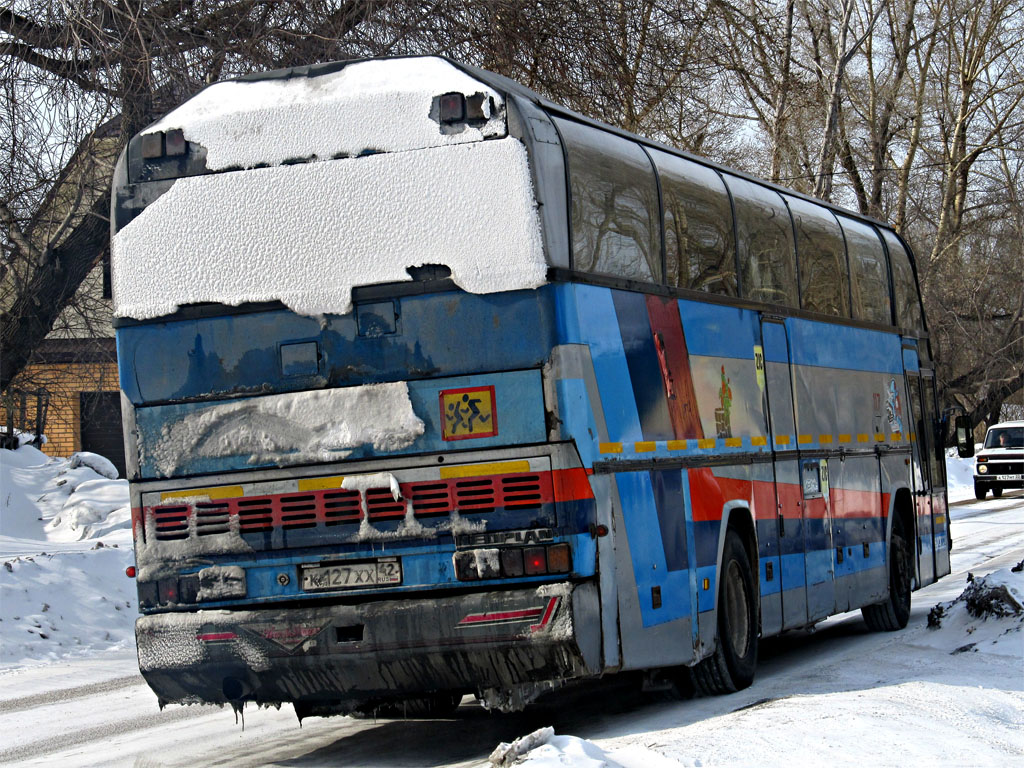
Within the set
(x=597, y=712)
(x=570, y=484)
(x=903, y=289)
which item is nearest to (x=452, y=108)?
(x=570, y=484)

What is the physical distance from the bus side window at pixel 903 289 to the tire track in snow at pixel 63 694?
805 centimetres

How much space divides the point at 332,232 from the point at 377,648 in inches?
86.1

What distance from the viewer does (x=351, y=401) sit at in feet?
24.4

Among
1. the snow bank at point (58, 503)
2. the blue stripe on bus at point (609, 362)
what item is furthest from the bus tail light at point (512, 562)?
the snow bank at point (58, 503)

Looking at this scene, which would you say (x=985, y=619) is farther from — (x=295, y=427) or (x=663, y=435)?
(x=295, y=427)

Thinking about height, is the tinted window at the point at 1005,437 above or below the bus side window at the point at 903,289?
below

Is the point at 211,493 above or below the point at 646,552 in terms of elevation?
above

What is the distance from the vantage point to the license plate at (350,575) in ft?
24.1

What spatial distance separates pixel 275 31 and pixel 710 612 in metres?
9.24

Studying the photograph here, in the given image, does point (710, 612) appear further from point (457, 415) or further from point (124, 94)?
point (124, 94)

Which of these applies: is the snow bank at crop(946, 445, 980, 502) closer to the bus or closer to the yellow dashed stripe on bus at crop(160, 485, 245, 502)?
the bus

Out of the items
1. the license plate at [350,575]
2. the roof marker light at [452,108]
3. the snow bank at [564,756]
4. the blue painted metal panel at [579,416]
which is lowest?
the snow bank at [564,756]

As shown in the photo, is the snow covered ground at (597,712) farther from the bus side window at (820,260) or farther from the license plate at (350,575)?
the bus side window at (820,260)

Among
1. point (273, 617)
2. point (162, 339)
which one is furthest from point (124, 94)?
point (273, 617)
